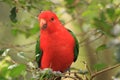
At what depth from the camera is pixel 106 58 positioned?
4262 millimetres

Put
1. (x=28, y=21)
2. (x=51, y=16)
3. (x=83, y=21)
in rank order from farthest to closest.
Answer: (x=83, y=21)
(x=28, y=21)
(x=51, y=16)

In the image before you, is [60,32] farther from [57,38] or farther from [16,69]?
[16,69]

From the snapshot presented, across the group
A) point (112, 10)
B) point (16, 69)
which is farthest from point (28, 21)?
point (16, 69)

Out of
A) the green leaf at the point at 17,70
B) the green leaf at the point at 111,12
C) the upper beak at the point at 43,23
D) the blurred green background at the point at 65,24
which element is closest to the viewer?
the green leaf at the point at 17,70

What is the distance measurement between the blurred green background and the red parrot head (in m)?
0.26

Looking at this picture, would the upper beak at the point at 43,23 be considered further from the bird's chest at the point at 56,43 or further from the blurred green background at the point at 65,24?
the blurred green background at the point at 65,24

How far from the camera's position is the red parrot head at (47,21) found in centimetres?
281

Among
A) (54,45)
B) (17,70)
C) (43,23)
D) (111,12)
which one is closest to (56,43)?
(54,45)

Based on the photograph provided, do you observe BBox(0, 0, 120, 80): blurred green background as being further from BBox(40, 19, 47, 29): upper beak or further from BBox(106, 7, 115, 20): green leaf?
BBox(40, 19, 47, 29): upper beak

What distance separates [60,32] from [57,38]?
0.23 ft

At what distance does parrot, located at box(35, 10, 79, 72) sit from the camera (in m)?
2.88

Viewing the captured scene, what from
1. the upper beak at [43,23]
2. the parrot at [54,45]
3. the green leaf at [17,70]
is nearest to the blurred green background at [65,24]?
the green leaf at [17,70]

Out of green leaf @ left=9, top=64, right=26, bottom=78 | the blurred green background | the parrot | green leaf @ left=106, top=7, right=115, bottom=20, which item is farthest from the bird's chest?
green leaf @ left=9, top=64, right=26, bottom=78

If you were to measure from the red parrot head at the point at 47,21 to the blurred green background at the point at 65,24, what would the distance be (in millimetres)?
257
